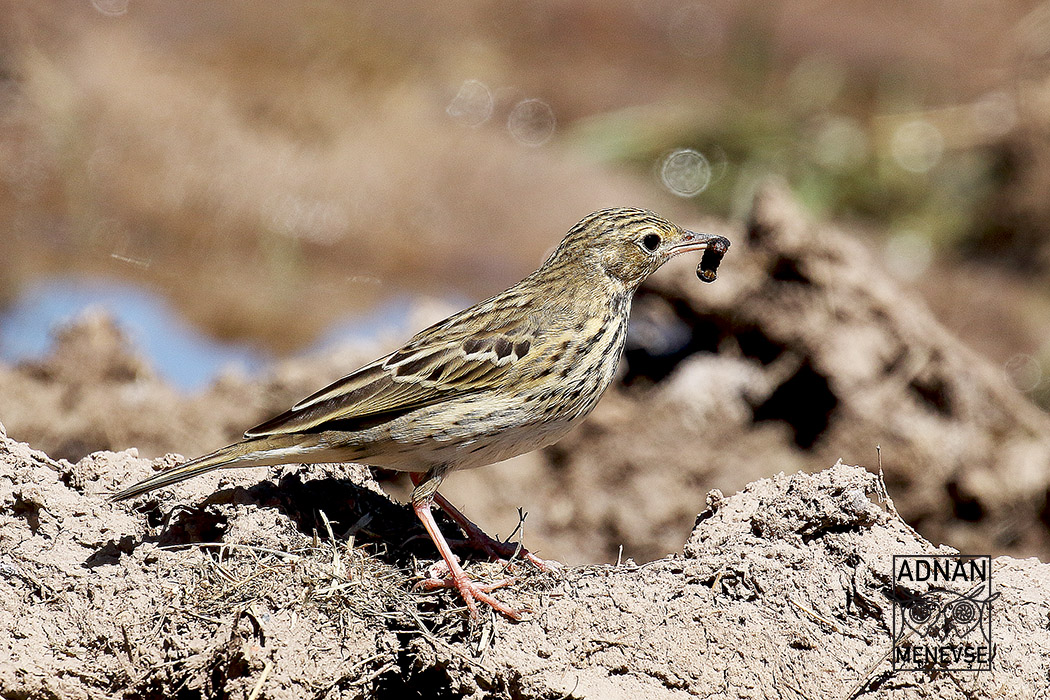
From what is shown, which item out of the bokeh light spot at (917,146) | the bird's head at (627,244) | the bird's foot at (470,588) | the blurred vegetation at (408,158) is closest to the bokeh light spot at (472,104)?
the blurred vegetation at (408,158)

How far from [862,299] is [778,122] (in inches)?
368

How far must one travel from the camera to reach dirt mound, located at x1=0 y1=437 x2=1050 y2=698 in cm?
438

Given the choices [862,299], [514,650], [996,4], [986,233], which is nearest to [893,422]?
[862,299]

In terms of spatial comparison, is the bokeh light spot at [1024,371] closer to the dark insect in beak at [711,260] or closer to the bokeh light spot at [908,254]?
the bokeh light spot at [908,254]

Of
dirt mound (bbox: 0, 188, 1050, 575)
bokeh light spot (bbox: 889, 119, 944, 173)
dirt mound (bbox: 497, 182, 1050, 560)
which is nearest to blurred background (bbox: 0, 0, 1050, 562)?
bokeh light spot (bbox: 889, 119, 944, 173)

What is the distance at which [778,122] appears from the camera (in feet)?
53.8

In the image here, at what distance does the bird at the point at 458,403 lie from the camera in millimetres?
5031

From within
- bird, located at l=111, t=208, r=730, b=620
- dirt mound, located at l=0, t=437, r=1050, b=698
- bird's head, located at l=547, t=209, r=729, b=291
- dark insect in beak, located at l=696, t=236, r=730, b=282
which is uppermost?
dark insect in beak, located at l=696, t=236, r=730, b=282

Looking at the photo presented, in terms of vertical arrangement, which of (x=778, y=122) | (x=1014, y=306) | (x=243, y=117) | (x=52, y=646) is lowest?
(x=52, y=646)

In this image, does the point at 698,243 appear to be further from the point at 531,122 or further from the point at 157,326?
the point at 531,122

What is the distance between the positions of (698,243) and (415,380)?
1595 mm

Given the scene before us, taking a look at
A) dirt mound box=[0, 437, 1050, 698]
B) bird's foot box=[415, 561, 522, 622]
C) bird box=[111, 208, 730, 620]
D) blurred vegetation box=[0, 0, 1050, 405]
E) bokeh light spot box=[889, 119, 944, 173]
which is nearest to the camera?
dirt mound box=[0, 437, 1050, 698]

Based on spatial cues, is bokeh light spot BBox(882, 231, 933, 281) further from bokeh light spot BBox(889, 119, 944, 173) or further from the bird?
the bird

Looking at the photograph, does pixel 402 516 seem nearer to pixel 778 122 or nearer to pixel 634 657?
pixel 634 657
